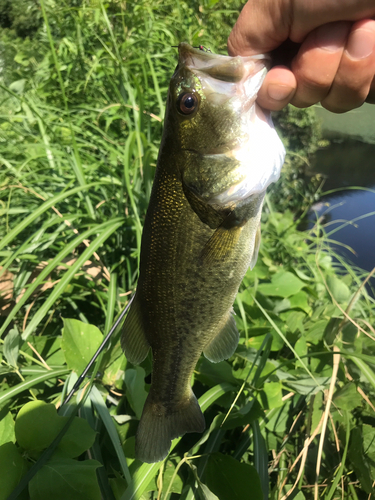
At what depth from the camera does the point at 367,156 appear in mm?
7742

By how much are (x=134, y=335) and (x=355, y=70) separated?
1322 millimetres

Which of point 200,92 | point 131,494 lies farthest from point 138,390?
point 200,92

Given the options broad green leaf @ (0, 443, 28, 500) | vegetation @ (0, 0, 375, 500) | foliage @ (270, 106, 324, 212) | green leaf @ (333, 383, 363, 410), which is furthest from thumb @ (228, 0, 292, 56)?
foliage @ (270, 106, 324, 212)

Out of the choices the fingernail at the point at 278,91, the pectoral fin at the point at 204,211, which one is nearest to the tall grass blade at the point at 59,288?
the pectoral fin at the point at 204,211

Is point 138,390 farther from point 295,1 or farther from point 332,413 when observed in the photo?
point 295,1

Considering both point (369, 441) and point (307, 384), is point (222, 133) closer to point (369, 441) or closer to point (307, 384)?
point (307, 384)

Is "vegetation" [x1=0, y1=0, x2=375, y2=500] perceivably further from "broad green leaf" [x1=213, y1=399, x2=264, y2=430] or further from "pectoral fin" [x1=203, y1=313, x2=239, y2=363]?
"pectoral fin" [x1=203, y1=313, x2=239, y2=363]

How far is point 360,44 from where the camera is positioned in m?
1.02

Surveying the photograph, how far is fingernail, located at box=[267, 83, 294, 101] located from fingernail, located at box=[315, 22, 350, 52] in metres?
0.22

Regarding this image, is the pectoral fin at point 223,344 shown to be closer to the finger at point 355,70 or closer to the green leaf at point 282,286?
the green leaf at point 282,286

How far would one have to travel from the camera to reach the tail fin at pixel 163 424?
3.47 ft

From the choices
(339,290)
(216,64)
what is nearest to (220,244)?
(216,64)

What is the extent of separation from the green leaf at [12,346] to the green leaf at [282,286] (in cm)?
138

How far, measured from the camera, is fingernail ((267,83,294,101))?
102 cm
